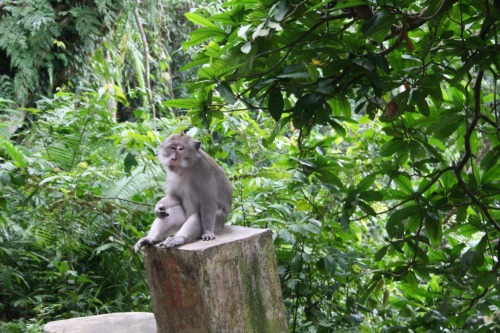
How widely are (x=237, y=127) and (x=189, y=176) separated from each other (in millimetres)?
1465

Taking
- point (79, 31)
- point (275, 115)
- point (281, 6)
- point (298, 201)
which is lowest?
point (298, 201)

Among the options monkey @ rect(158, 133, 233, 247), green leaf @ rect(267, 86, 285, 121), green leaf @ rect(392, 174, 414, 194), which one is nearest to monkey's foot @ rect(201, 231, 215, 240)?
monkey @ rect(158, 133, 233, 247)

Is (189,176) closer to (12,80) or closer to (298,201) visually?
(298,201)

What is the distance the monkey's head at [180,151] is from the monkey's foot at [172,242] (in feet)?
1.63

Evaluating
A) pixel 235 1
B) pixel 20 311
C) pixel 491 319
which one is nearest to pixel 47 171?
pixel 20 311

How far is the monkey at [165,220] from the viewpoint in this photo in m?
3.58

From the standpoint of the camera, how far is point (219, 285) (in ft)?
10.7

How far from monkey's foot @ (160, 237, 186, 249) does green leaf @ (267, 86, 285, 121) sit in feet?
2.88

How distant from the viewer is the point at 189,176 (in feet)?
12.3

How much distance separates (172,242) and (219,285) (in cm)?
35

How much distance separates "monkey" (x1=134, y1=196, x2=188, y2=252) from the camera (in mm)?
3584

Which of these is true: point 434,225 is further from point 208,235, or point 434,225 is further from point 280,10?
point 280,10

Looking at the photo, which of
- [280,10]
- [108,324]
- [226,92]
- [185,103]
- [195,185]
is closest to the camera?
[280,10]

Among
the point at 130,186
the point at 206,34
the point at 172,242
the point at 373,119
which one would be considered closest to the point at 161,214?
the point at 172,242
